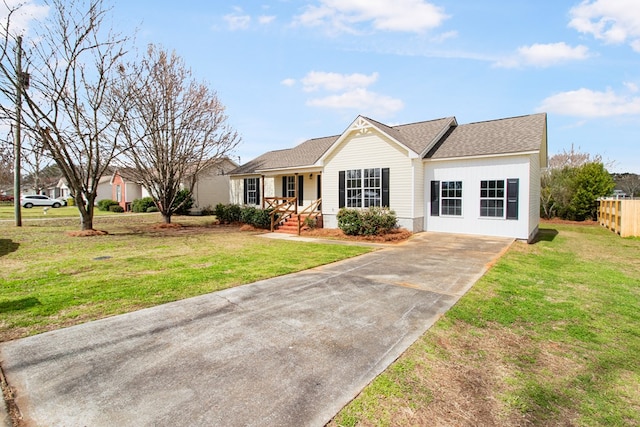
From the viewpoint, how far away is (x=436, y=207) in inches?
556

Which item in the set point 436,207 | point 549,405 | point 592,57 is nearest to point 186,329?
point 549,405

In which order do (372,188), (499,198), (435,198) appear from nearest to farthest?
(499,198) < (435,198) < (372,188)

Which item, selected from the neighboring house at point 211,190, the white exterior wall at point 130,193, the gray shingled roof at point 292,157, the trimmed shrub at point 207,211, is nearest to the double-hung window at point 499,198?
the gray shingled roof at point 292,157

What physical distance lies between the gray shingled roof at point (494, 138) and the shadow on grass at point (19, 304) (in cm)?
1363

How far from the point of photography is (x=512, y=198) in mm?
12211

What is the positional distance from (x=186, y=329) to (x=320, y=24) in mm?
11330

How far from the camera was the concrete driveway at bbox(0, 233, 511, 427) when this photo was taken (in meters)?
2.62

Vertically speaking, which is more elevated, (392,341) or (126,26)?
(126,26)

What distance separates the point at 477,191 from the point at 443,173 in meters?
1.60

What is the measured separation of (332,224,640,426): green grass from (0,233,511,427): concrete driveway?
0.32 m

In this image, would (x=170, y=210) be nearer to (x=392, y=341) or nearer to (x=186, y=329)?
(x=186, y=329)

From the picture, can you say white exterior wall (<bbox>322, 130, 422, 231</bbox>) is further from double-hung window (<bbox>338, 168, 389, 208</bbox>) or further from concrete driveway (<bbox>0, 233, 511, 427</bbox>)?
concrete driveway (<bbox>0, 233, 511, 427</bbox>)

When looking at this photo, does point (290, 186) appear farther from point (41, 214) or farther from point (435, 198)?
point (41, 214)

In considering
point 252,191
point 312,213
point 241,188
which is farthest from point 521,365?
point 241,188
